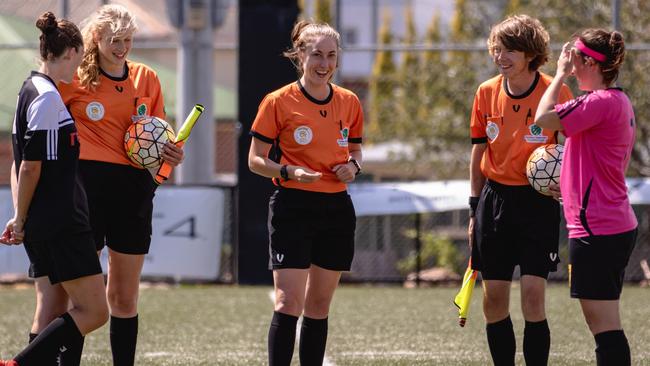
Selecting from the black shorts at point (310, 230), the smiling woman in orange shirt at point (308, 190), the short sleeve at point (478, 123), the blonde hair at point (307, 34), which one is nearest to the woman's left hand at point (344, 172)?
the smiling woman in orange shirt at point (308, 190)

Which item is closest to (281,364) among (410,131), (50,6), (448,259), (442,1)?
(448,259)

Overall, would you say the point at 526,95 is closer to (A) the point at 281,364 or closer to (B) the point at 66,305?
(A) the point at 281,364

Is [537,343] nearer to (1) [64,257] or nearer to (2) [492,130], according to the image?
(2) [492,130]

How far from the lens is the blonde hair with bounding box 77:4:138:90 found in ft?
19.0

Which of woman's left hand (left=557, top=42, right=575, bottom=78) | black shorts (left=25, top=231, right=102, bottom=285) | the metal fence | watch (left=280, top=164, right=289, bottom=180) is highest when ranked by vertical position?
woman's left hand (left=557, top=42, right=575, bottom=78)

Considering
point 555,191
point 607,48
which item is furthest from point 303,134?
point 607,48

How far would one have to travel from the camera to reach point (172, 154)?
19.4ft

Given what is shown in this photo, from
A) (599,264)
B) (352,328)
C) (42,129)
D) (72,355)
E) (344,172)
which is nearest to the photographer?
(42,129)

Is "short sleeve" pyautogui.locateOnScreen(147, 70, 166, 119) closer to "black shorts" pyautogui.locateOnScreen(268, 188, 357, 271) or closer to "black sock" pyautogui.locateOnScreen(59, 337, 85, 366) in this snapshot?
"black shorts" pyautogui.locateOnScreen(268, 188, 357, 271)

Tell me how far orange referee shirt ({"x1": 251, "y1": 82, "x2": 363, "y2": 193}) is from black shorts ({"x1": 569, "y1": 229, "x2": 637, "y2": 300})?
1377 mm

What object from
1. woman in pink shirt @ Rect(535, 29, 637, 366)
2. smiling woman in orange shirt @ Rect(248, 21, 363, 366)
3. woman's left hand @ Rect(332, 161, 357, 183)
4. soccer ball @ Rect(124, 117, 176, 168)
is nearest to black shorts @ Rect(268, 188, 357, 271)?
smiling woman in orange shirt @ Rect(248, 21, 363, 366)

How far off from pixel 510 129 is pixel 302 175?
3.82 ft

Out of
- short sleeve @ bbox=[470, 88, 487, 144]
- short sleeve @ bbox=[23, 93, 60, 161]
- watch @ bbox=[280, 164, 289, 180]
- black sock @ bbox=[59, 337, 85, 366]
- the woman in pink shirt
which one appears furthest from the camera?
short sleeve @ bbox=[470, 88, 487, 144]

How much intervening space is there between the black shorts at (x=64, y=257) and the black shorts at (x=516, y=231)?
2.11 m
